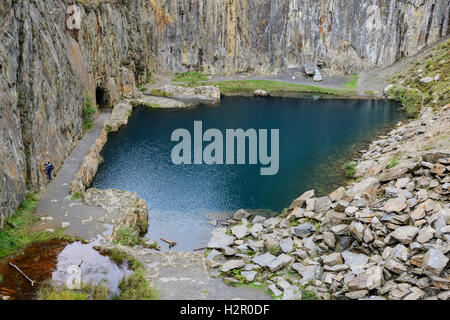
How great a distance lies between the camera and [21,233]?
2417 cm

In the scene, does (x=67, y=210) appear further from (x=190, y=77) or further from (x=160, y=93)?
(x=190, y=77)

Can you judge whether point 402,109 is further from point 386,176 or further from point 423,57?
point 386,176

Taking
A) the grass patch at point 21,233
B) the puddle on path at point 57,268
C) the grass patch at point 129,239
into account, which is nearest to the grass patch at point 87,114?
the grass patch at point 21,233

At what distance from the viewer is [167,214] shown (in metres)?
31.7

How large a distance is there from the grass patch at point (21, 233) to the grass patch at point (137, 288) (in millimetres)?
6140

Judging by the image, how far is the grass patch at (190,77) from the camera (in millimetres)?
75500

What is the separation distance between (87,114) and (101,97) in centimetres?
976

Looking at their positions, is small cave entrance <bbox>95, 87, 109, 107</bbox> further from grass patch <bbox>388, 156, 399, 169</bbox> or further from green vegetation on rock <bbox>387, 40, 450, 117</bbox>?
green vegetation on rock <bbox>387, 40, 450, 117</bbox>

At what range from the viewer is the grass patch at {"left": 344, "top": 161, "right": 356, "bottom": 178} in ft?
124

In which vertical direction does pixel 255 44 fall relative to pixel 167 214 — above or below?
above

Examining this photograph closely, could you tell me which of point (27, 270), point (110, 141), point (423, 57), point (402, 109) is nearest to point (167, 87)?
point (110, 141)
